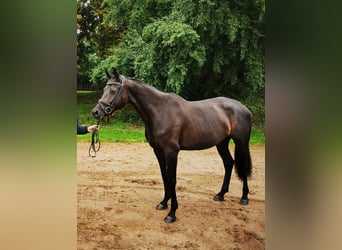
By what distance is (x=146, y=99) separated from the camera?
85.3 inches

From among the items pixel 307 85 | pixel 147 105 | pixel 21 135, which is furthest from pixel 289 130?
pixel 21 135

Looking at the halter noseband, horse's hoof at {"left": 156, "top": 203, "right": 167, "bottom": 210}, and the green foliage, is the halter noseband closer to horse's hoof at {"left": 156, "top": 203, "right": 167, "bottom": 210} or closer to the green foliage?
the green foliage

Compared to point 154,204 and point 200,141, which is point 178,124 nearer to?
point 200,141

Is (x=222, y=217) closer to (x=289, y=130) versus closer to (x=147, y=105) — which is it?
(x=289, y=130)

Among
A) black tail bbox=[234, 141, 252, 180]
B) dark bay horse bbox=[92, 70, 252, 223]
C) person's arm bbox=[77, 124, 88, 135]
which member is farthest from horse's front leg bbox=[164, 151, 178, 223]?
person's arm bbox=[77, 124, 88, 135]

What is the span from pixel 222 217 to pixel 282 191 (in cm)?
43

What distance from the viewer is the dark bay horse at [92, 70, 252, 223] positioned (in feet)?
6.98

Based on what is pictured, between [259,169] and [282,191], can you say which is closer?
[282,191]

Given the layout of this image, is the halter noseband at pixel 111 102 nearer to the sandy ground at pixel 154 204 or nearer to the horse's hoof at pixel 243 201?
the sandy ground at pixel 154 204

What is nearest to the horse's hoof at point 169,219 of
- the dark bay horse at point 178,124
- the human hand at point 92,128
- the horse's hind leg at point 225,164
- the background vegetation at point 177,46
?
the dark bay horse at point 178,124

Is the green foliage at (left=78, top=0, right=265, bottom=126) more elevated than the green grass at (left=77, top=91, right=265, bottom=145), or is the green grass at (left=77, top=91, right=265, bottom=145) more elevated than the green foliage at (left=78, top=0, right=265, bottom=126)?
the green foliage at (left=78, top=0, right=265, bottom=126)

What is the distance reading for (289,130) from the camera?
6.55ft

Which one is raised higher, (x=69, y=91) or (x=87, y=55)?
(x=87, y=55)

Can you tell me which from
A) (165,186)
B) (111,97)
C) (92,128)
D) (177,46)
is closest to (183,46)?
(177,46)
